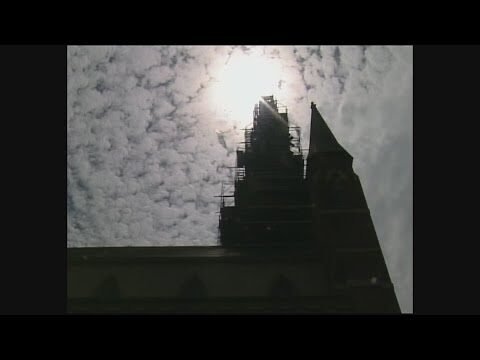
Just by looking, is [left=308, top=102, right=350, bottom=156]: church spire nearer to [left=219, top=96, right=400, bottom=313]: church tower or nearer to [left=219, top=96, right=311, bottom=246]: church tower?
[left=219, top=96, right=400, bottom=313]: church tower

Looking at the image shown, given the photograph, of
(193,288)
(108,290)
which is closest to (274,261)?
Result: (193,288)

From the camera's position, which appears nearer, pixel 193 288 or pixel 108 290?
pixel 108 290

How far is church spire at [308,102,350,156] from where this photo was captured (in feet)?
141

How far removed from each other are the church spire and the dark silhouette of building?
0.08 meters

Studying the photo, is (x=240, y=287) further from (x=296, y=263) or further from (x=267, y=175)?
(x=267, y=175)

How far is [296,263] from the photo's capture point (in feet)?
126

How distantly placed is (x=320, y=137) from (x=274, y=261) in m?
11.3

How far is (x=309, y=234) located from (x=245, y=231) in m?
4.60

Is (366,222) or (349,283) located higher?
(366,222)

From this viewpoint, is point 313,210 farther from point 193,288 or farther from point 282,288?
point 193,288

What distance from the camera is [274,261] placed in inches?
1515

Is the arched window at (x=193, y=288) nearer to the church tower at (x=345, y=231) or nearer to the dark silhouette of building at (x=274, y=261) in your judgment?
the dark silhouette of building at (x=274, y=261)

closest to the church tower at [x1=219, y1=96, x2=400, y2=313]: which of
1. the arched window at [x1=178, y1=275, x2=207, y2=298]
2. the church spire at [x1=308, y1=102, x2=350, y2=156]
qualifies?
the church spire at [x1=308, y1=102, x2=350, y2=156]

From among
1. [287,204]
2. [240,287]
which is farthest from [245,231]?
[240,287]
